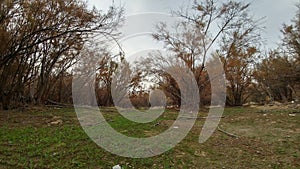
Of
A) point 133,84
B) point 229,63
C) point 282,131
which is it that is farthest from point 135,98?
point 282,131

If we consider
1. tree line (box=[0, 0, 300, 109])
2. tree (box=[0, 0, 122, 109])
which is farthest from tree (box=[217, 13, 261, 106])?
tree (box=[0, 0, 122, 109])

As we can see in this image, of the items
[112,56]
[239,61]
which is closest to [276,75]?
[239,61]

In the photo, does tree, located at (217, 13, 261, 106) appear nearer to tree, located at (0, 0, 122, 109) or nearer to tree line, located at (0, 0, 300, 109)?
tree line, located at (0, 0, 300, 109)

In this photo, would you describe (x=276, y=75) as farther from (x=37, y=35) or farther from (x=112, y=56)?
(x=37, y=35)

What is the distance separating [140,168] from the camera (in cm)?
343

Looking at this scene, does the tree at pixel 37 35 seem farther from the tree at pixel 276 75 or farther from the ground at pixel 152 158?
the tree at pixel 276 75

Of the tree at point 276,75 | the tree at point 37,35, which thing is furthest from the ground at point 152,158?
the tree at point 276,75

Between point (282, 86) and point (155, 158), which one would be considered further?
point (282, 86)

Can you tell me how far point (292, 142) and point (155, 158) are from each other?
272 cm

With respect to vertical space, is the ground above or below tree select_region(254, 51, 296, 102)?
below

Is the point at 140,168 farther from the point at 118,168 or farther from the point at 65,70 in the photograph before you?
the point at 65,70

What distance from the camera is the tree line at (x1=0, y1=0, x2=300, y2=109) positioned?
787cm

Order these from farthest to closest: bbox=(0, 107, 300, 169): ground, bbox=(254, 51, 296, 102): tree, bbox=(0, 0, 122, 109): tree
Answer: bbox=(254, 51, 296, 102): tree, bbox=(0, 0, 122, 109): tree, bbox=(0, 107, 300, 169): ground

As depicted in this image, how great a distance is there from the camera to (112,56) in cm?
1407
